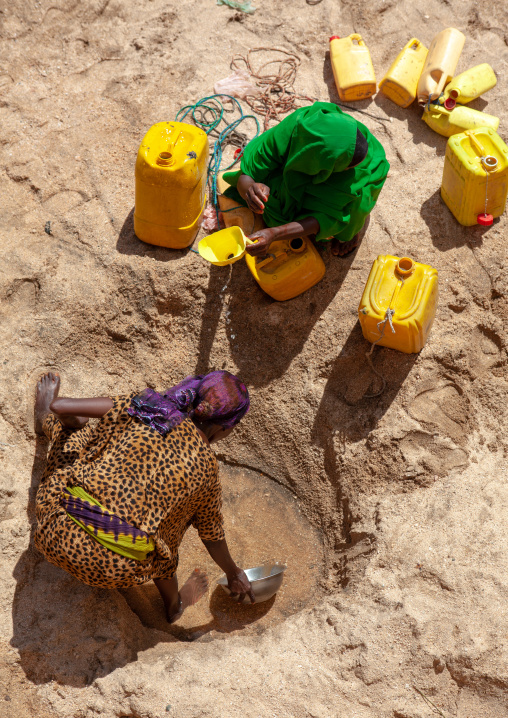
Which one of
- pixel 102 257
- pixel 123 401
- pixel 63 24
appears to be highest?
pixel 63 24

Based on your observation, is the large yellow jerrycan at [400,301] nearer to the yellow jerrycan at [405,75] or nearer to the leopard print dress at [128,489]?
the leopard print dress at [128,489]

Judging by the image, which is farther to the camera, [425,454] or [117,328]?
[117,328]

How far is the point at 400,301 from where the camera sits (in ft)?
9.52

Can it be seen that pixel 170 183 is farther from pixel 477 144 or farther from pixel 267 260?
pixel 477 144

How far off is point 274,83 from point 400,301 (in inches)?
81.6

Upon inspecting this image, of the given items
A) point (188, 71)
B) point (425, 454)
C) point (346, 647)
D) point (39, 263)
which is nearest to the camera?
point (346, 647)

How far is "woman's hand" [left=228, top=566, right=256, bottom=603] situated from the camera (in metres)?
2.70

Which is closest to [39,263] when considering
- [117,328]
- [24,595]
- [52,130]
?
[117,328]

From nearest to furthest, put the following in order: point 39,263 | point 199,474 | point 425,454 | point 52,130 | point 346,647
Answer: point 199,474, point 346,647, point 425,454, point 39,263, point 52,130

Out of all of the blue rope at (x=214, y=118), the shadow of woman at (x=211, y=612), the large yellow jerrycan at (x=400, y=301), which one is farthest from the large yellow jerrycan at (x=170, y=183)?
the shadow of woman at (x=211, y=612)

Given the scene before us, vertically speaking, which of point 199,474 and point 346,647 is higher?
point 199,474

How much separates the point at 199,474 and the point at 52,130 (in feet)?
8.99

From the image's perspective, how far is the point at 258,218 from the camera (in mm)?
3375

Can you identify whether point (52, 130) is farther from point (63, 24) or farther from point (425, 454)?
point (425, 454)
